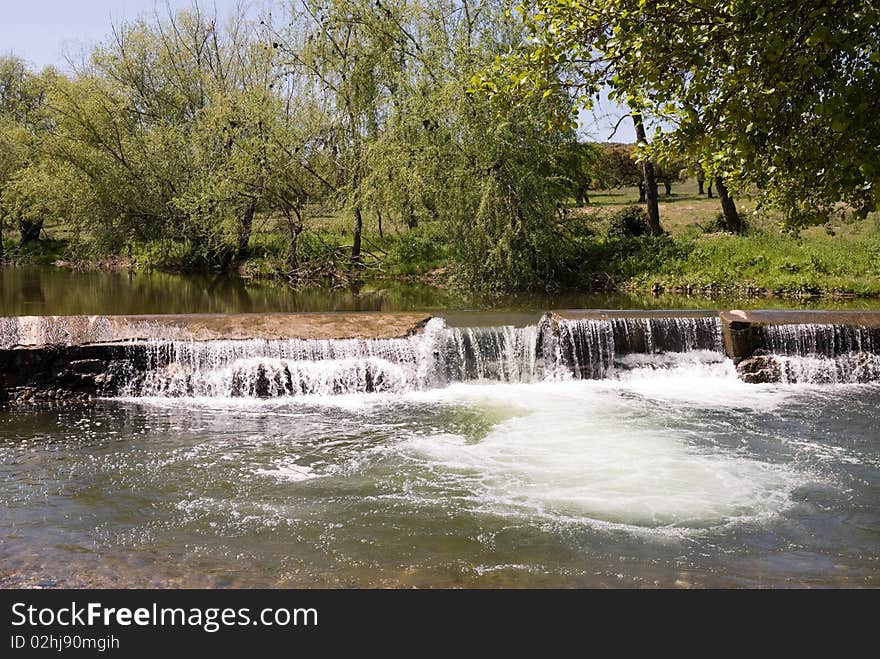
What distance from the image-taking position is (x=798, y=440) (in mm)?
9328

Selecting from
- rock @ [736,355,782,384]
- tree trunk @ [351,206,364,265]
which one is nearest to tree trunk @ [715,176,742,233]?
tree trunk @ [351,206,364,265]

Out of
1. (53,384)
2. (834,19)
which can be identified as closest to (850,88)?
(834,19)

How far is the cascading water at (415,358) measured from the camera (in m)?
12.4

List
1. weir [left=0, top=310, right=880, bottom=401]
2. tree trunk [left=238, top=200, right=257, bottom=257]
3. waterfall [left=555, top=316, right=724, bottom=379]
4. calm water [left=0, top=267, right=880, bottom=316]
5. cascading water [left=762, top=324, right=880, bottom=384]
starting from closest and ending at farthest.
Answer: weir [left=0, top=310, right=880, bottom=401] < cascading water [left=762, top=324, right=880, bottom=384] < waterfall [left=555, top=316, right=724, bottom=379] < calm water [left=0, top=267, right=880, bottom=316] < tree trunk [left=238, top=200, right=257, bottom=257]

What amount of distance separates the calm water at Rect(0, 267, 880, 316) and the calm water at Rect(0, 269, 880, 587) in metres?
5.76

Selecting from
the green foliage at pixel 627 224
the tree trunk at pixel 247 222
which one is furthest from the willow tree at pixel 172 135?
the green foliage at pixel 627 224

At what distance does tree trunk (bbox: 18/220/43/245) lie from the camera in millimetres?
36406

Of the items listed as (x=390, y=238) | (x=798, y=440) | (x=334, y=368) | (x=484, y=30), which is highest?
(x=484, y=30)

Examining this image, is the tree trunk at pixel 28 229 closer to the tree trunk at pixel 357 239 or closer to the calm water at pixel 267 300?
the calm water at pixel 267 300

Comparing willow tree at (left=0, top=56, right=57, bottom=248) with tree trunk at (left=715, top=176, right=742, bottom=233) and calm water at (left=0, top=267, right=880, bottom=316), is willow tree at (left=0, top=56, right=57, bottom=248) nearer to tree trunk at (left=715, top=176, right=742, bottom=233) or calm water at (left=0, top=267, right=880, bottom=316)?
calm water at (left=0, top=267, right=880, bottom=316)

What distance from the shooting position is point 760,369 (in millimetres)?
12992

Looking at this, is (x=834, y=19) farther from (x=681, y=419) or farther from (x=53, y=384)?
(x=53, y=384)

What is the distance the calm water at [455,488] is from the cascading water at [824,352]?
54 cm

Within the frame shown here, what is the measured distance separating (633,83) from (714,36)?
0.87m
